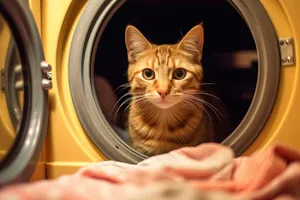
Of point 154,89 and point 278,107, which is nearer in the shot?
point 278,107

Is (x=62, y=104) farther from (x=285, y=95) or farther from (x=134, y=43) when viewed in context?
(x=285, y=95)

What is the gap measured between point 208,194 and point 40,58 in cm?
71

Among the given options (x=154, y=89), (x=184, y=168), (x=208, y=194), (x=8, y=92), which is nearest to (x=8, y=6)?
(x=8, y=92)

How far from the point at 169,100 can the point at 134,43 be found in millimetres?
255

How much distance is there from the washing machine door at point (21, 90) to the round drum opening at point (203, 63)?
0.53 feet

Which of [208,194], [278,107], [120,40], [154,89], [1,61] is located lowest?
[208,194]

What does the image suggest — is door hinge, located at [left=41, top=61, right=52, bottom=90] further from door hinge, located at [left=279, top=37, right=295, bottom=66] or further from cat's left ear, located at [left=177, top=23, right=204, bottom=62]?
door hinge, located at [left=279, top=37, right=295, bottom=66]

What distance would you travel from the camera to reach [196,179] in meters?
0.80

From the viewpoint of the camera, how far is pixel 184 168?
2.58 ft

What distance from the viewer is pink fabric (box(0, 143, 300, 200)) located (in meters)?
0.64

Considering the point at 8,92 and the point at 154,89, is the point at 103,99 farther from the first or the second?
the point at 8,92

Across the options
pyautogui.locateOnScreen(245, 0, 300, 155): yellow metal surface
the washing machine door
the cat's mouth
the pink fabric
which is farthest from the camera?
the cat's mouth

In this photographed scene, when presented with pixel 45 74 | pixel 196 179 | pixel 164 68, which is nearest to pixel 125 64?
pixel 164 68

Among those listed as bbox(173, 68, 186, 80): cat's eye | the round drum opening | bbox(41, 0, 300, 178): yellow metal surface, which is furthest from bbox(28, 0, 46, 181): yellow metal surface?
bbox(173, 68, 186, 80): cat's eye
